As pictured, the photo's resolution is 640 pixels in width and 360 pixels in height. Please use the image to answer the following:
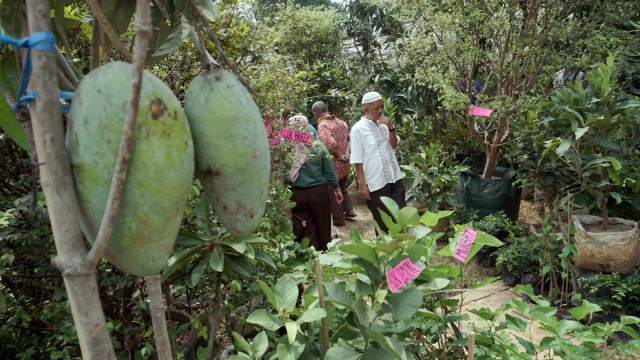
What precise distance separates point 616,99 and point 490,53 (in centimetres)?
93

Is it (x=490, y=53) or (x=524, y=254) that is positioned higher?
(x=490, y=53)

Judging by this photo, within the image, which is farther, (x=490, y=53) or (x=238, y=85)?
(x=490, y=53)

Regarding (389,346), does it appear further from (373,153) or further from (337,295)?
(373,153)

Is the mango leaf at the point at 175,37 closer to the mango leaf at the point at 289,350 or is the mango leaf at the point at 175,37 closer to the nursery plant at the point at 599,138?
the mango leaf at the point at 289,350

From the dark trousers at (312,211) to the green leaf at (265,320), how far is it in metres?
2.35

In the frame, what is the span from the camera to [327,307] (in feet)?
4.50

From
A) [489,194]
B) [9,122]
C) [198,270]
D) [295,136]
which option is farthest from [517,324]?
[489,194]

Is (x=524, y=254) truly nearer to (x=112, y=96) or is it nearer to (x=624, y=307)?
(x=624, y=307)

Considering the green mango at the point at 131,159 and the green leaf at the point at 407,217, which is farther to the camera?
the green leaf at the point at 407,217

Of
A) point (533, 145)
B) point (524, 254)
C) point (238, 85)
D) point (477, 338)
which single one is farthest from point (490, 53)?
point (238, 85)

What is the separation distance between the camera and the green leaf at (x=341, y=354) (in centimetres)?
109

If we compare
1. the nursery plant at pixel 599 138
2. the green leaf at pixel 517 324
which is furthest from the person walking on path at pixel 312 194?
the green leaf at pixel 517 324

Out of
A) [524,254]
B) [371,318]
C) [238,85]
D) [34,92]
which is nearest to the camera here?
[34,92]

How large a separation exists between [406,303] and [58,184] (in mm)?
850
